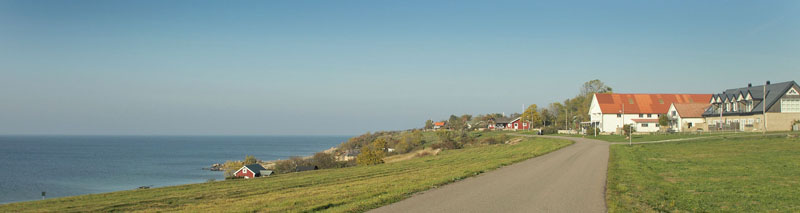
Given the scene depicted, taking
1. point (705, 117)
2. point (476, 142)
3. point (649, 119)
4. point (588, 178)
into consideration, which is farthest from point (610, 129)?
point (588, 178)

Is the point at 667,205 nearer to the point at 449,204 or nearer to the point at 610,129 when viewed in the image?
the point at 449,204

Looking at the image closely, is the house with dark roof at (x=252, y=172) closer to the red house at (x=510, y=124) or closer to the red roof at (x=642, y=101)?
the red roof at (x=642, y=101)

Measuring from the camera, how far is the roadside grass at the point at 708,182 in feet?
39.4

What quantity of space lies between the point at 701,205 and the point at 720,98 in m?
55.1

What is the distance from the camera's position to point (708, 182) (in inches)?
632

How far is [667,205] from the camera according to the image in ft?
39.9

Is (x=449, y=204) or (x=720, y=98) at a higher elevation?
(x=720, y=98)

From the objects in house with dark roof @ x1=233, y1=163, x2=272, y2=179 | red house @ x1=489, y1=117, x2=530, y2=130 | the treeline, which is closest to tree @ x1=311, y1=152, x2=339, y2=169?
house with dark roof @ x1=233, y1=163, x2=272, y2=179

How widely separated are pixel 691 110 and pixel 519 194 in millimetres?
58620

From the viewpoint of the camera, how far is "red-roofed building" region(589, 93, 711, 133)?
6881cm

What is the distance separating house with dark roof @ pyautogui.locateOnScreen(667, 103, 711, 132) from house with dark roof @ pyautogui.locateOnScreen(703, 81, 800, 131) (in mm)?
1396

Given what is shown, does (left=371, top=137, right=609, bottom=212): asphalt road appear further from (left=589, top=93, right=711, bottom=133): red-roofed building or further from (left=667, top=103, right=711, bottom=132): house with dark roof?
(left=589, top=93, right=711, bottom=133): red-roofed building

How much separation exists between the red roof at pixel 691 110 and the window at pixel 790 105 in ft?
39.7

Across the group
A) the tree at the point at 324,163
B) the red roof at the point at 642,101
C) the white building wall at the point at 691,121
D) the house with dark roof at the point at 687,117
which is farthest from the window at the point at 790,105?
the tree at the point at 324,163
